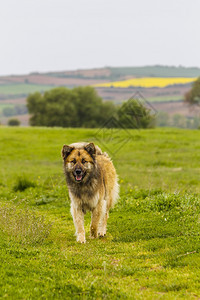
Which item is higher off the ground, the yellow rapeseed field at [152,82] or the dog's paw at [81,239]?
the dog's paw at [81,239]

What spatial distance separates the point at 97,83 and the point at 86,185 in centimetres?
14992

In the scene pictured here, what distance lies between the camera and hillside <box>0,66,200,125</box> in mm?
120750

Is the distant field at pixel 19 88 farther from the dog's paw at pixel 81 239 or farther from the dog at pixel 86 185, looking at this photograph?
the dog's paw at pixel 81 239

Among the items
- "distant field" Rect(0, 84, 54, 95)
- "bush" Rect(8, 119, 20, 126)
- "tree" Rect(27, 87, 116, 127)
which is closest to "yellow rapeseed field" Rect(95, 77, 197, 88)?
"tree" Rect(27, 87, 116, 127)

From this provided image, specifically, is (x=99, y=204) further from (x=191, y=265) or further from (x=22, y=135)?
(x=22, y=135)

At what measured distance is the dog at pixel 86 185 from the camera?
9594 millimetres

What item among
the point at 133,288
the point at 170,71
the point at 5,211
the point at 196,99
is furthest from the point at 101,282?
the point at 170,71

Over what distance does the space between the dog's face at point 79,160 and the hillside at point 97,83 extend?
339ft

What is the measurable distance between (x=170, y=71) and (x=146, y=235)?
164 meters

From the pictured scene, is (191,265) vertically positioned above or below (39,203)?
above

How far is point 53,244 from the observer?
31.8 feet

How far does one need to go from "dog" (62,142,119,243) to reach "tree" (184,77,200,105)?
92051 mm

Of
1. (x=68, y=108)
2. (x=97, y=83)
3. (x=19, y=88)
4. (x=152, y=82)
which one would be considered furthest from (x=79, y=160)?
(x=19, y=88)

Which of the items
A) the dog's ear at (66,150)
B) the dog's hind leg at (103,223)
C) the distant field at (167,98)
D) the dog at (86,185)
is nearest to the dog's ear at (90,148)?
the dog at (86,185)
